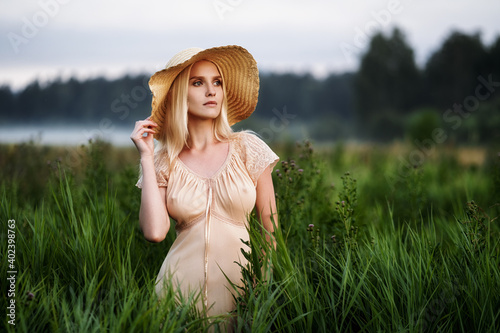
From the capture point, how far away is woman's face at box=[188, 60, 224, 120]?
2.71 metres

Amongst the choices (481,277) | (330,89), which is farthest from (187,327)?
(330,89)

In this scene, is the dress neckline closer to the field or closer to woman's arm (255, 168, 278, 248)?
woman's arm (255, 168, 278, 248)

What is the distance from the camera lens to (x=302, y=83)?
30609 millimetres

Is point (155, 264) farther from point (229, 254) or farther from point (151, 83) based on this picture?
point (151, 83)

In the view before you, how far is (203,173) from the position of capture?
2.68 m

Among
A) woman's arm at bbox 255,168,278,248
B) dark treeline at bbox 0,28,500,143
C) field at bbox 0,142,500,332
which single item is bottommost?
field at bbox 0,142,500,332

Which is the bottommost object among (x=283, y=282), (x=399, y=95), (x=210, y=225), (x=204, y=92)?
(x=283, y=282)

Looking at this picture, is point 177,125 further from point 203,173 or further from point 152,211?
point 152,211

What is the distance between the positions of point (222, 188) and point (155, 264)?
1.01 m

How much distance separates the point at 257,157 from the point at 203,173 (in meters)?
0.31

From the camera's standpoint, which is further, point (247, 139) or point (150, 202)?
point (247, 139)

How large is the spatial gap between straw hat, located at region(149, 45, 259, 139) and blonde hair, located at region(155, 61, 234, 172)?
56 mm

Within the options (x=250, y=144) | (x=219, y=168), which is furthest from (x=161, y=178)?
(x=250, y=144)

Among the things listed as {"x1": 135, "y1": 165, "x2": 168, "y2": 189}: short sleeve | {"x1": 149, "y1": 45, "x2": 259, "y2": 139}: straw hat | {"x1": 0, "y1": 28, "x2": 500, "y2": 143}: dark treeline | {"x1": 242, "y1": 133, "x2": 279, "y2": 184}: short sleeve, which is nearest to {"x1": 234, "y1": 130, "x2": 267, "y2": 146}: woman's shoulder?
{"x1": 242, "y1": 133, "x2": 279, "y2": 184}: short sleeve
